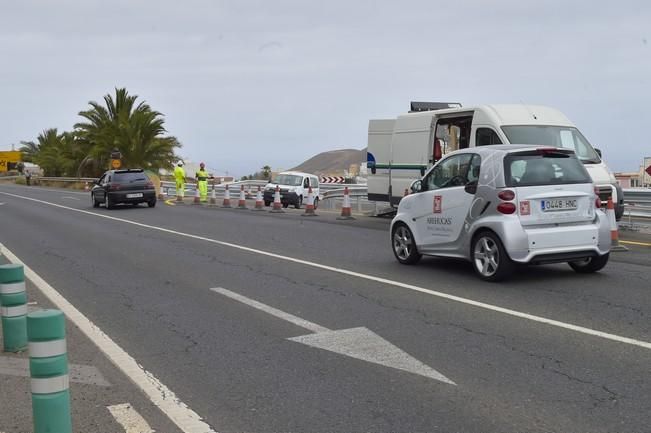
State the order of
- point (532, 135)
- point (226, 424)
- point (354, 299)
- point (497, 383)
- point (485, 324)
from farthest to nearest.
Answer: point (532, 135)
point (354, 299)
point (485, 324)
point (497, 383)
point (226, 424)

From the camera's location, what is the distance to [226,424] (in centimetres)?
438

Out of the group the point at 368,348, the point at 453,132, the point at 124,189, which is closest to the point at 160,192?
the point at 124,189

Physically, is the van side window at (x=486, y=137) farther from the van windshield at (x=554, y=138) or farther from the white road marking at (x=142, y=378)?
the white road marking at (x=142, y=378)

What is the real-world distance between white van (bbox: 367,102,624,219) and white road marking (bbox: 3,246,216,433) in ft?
32.8

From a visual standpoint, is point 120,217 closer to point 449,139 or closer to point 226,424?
point 449,139

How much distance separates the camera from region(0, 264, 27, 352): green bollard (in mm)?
5926

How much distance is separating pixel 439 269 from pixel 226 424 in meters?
6.24

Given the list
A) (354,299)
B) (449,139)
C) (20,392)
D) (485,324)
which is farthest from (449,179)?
(449,139)

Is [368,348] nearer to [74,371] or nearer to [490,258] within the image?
[74,371]

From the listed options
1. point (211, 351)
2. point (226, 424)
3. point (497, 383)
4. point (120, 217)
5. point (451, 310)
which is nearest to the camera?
point (226, 424)

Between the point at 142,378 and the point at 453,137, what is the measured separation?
44.0 feet

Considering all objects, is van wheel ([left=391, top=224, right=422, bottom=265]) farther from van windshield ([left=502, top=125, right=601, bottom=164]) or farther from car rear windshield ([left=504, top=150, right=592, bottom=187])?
van windshield ([left=502, top=125, right=601, bottom=164])

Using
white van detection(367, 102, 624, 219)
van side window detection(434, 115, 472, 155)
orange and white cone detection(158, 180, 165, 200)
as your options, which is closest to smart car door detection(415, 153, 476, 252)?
white van detection(367, 102, 624, 219)

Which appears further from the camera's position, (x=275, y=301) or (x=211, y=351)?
(x=275, y=301)
